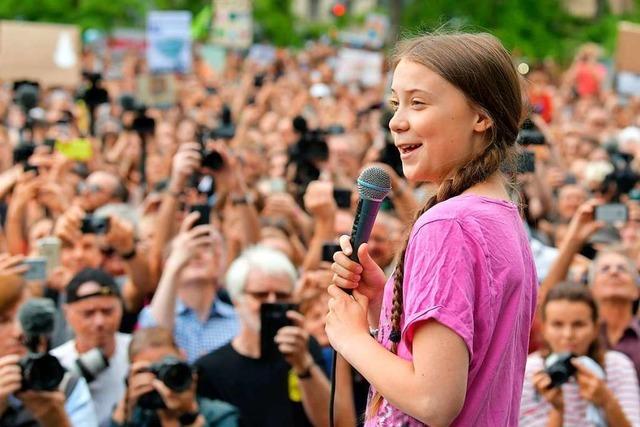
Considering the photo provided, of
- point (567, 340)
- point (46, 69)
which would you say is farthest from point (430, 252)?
point (46, 69)

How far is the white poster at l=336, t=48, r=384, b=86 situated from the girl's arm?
13.9 m

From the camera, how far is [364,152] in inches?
436

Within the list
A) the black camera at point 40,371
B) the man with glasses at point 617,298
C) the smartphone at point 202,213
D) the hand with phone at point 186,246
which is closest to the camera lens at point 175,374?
the black camera at point 40,371

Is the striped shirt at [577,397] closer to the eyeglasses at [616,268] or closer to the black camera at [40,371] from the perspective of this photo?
the eyeglasses at [616,268]

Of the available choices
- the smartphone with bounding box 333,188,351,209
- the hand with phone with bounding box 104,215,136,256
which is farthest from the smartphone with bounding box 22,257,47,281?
the smartphone with bounding box 333,188,351,209

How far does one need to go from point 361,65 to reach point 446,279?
13998 millimetres

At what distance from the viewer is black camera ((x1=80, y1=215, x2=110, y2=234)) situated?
6094 mm

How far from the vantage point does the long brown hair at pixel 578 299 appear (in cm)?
472

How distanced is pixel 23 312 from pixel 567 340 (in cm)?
207

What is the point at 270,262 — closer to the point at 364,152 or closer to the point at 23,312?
the point at 23,312

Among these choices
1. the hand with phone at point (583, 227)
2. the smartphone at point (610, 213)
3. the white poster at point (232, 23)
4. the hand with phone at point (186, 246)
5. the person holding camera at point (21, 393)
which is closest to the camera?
the person holding camera at point (21, 393)

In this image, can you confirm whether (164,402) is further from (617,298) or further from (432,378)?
(617,298)

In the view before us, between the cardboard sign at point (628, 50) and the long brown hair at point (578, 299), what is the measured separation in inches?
268

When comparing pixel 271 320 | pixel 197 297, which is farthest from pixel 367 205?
pixel 197 297
